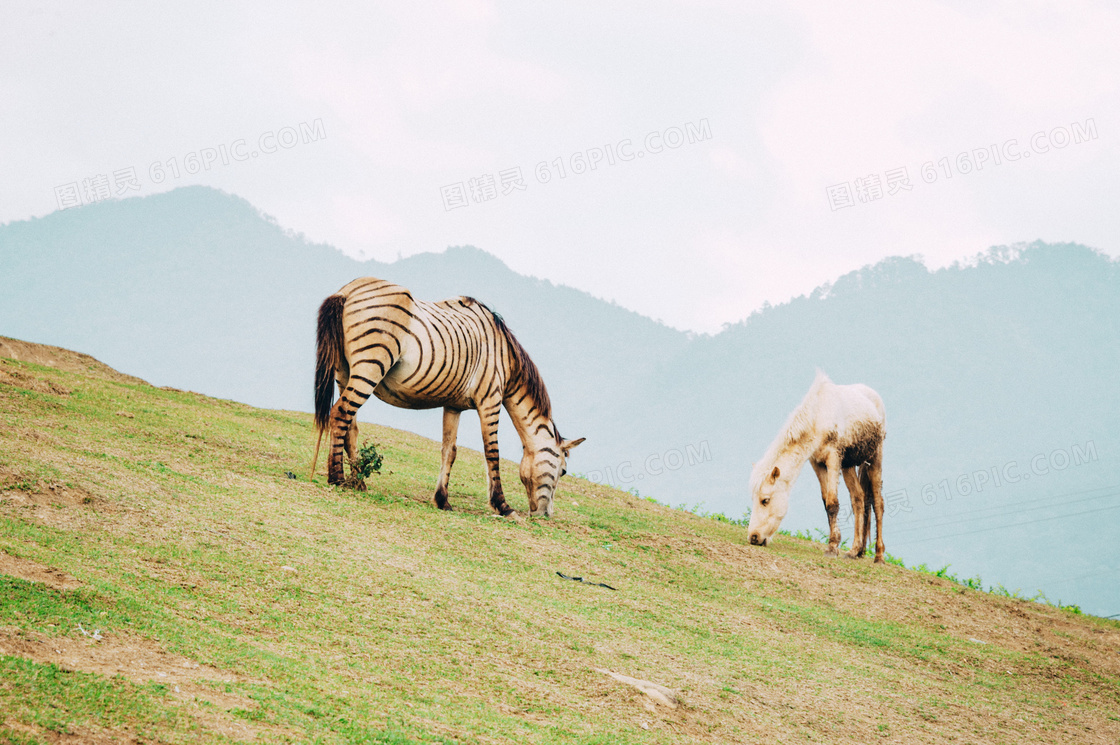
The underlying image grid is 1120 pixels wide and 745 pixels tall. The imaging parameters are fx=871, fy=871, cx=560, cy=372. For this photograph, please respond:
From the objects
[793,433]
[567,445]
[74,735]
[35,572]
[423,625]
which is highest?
[793,433]

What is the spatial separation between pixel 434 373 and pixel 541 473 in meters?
2.30

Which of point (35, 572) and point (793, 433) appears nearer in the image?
point (35, 572)

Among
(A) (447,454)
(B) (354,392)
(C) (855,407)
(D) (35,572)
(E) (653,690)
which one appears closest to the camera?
(D) (35,572)

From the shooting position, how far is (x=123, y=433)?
12.0 metres

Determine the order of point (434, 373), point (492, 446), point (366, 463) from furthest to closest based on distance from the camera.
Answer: point (492, 446), point (434, 373), point (366, 463)

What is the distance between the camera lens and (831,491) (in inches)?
573

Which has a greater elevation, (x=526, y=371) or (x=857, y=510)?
(x=526, y=371)

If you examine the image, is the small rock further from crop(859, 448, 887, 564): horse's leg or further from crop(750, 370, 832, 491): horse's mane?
crop(859, 448, 887, 564): horse's leg

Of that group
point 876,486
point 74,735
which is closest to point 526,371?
point 876,486

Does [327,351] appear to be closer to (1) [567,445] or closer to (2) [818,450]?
(1) [567,445]

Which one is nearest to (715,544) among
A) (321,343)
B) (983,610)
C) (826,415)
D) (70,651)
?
(826,415)

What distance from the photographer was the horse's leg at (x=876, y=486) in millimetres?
15258

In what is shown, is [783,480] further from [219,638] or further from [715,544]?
[219,638]

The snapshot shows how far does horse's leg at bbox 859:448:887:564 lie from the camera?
1526 cm
